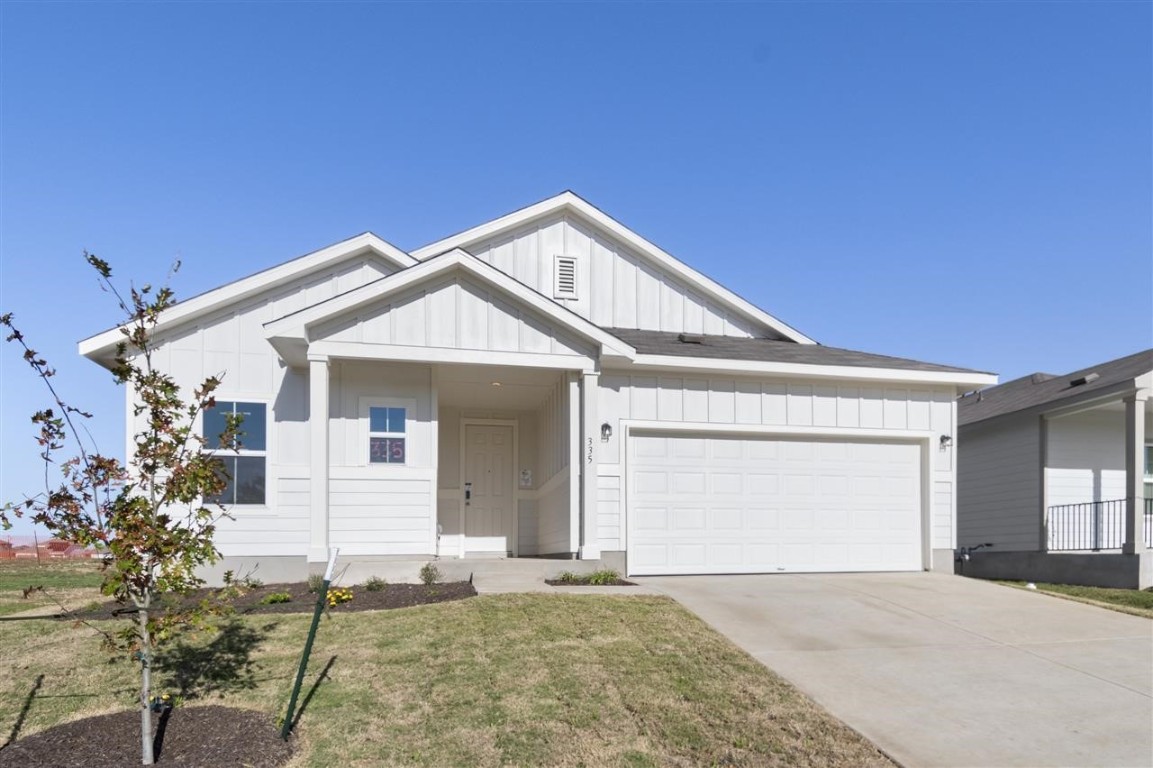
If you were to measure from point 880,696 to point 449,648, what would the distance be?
3.86 metres

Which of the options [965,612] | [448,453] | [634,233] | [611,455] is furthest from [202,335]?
[965,612]

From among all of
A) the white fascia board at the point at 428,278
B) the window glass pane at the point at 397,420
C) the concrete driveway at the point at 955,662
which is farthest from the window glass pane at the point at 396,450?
the concrete driveway at the point at 955,662

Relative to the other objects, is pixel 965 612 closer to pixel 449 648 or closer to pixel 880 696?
pixel 880 696

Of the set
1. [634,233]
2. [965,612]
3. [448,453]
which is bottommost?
[965,612]

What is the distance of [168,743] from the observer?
5.99 meters

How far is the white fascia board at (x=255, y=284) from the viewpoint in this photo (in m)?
11.8

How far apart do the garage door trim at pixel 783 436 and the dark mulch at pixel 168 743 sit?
6.73m

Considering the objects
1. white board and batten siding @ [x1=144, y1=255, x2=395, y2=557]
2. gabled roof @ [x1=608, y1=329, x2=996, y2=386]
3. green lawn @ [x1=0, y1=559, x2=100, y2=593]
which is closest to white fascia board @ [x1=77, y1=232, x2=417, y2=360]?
white board and batten siding @ [x1=144, y1=255, x2=395, y2=557]

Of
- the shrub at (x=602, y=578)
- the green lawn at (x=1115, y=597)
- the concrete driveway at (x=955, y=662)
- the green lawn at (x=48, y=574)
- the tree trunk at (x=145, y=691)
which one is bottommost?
the green lawn at (x=48, y=574)

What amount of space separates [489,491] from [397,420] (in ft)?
12.0

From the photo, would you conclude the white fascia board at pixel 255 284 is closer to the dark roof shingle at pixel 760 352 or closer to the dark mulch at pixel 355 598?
the dark mulch at pixel 355 598

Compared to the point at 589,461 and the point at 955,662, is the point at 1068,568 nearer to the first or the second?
the point at 955,662

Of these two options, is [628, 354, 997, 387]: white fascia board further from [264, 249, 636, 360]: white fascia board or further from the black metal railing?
the black metal railing

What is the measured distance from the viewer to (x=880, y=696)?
A: 7.03 meters
